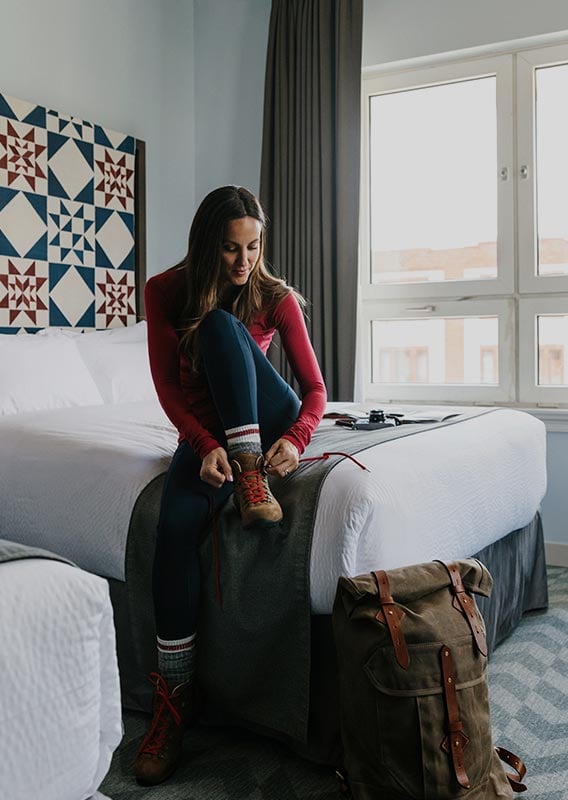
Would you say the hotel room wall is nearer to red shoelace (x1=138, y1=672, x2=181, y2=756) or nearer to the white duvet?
the white duvet

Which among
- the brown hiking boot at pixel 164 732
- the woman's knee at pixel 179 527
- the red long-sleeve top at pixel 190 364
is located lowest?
the brown hiking boot at pixel 164 732

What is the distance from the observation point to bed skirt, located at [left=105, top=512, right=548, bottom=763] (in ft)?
5.35

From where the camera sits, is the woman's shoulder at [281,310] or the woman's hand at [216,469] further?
the woman's shoulder at [281,310]

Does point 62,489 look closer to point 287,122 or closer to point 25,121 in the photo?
point 25,121

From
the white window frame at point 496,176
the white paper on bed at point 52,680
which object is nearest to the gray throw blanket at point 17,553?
the white paper on bed at point 52,680

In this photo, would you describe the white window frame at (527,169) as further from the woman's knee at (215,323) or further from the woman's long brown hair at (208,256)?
the woman's knee at (215,323)

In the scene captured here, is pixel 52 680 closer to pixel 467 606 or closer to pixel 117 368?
pixel 467 606

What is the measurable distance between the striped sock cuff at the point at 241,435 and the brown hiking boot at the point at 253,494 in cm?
3

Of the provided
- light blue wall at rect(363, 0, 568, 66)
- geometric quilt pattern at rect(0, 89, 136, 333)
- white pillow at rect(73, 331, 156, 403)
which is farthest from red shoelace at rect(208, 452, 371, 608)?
light blue wall at rect(363, 0, 568, 66)

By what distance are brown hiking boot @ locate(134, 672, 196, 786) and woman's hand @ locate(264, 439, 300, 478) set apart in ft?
1.55

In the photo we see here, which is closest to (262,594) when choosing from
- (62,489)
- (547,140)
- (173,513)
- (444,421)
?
(173,513)

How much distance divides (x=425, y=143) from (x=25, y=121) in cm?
171

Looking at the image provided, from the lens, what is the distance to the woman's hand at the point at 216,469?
1696 millimetres

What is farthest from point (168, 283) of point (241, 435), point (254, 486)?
point (254, 486)
